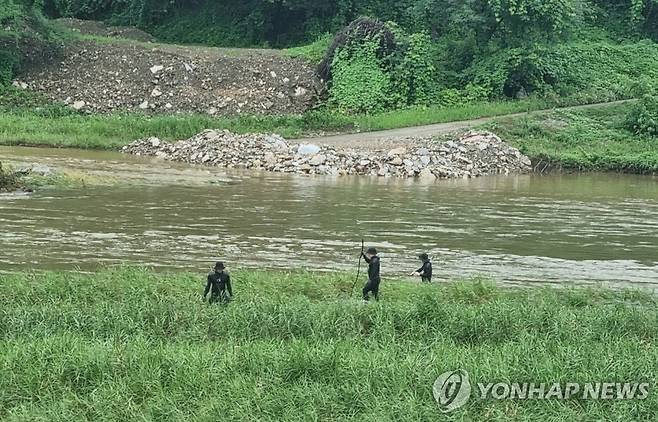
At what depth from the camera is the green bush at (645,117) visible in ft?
117

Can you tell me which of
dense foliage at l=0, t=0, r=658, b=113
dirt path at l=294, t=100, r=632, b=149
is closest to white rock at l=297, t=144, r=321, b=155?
dirt path at l=294, t=100, r=632, b=149

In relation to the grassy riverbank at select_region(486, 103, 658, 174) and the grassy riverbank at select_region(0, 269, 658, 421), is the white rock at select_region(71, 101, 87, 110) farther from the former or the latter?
the grassy riverbank at select_region(0, 269, 658, 421)

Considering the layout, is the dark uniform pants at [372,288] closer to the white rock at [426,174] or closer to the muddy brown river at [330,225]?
the muddy brown river at [330,225]

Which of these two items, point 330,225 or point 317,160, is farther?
point 317,160

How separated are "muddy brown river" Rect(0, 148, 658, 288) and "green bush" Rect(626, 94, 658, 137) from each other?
9548 mm

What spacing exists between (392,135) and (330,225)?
16.6 meters

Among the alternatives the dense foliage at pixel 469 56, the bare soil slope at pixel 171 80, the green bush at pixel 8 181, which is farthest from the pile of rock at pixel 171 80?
the green bush at pixel 8 181

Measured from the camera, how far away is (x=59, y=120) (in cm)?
3528

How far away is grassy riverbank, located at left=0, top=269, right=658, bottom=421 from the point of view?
720 cm

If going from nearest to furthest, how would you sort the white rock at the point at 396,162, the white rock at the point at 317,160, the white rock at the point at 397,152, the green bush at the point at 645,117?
1. the white rock at the point at 317,160
2. the white rock at the point at 396,162
3. the white rock at the point at 397,152
4. the green bush at the point at 645,117

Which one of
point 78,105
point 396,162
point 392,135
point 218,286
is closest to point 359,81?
point 392,135

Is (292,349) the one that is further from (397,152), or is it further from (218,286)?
(397,152)

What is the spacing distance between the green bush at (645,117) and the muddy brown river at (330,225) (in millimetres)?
9548

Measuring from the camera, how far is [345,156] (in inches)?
1150
